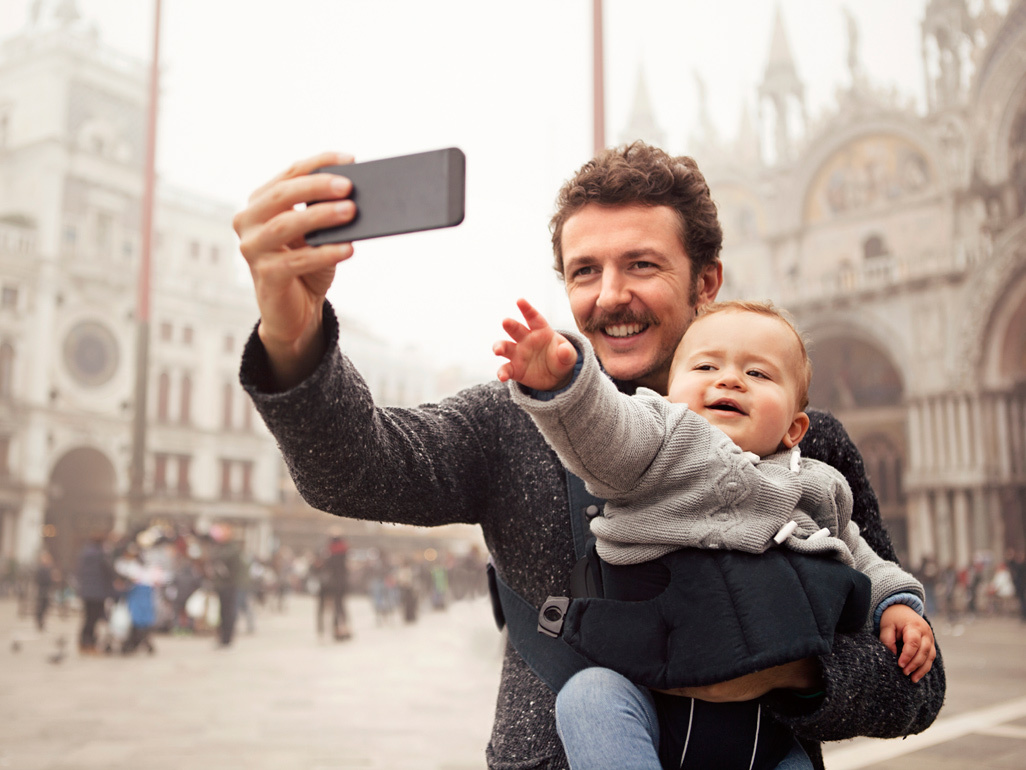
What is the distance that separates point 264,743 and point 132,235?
26.9m

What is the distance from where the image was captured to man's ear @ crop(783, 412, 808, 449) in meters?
1.38

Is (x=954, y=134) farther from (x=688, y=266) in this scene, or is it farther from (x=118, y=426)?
(x=118, y=426)

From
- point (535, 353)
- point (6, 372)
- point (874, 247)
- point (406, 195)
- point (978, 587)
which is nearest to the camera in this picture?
point (406, 195)

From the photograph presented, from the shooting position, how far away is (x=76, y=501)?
27.8 m

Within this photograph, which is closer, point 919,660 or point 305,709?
point 919,660

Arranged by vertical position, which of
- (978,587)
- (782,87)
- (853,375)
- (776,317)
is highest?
(782,87)

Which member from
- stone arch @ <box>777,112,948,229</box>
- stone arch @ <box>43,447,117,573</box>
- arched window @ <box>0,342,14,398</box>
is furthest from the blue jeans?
arched window @ <box>0,342,14,398</box>

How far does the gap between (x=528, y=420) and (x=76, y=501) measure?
29.6 metres

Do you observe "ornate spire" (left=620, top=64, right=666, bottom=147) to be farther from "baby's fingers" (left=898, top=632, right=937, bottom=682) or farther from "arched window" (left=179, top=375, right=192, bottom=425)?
"baby's fingers" (left=898, top=632, right=937, bottom=682)

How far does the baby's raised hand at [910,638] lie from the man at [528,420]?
25 millimetres

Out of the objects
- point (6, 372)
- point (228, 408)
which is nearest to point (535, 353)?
point (6, 372)

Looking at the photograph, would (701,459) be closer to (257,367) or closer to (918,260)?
(257,367)

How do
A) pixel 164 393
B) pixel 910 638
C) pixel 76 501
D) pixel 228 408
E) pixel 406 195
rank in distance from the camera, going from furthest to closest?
pixel 228 408 < pixel 164 393 < pixel 76 501 < pixel 910 638 < pixel 406 195

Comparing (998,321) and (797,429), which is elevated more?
(998,321)
